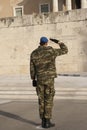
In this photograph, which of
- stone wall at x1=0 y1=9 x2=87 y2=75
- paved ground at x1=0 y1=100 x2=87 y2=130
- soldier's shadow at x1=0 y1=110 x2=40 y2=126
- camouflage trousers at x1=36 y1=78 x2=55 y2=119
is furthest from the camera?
stone wall at x1=0 y1=9 x2=87 y2=75

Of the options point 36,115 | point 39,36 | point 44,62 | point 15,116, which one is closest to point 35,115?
point 36,115

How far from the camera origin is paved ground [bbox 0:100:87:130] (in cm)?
842

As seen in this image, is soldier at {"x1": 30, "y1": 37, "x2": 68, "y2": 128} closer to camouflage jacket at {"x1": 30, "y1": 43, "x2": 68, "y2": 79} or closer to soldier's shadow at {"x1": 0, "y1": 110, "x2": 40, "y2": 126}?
camouflage jacket at {"x1": 30, "y1": 43, "x2": 68, "y2": 79}

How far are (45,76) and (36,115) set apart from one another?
6.26ft

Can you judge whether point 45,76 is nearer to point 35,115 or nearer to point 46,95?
point 46,95

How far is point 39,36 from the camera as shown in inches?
992

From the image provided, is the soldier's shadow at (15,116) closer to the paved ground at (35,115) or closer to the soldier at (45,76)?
the paved ground at (35,115)

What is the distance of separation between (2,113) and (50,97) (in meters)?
2.67

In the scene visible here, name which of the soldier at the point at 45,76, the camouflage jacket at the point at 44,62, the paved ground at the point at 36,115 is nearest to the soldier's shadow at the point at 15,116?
the paved ground at the point at 36,115

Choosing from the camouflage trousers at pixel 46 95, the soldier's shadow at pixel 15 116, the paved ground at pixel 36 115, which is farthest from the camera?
the soldier's shadow at pixel 15 116

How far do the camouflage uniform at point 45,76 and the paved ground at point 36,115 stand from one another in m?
0.46

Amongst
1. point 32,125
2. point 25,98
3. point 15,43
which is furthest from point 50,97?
point 15,43

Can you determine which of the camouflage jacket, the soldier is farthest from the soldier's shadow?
the camouflage jacket

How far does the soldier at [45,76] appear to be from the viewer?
8.03m
